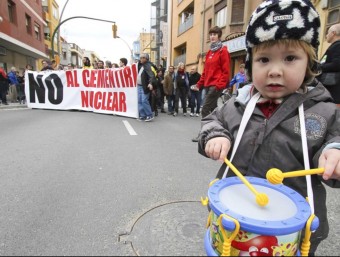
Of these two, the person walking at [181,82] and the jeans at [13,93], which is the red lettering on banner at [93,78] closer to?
the person walking at [181,82]

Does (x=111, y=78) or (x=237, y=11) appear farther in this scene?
(x=237, y=11)

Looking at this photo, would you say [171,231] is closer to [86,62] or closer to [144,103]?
[144,103]

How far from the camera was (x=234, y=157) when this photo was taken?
130 cm

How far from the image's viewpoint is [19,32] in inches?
693

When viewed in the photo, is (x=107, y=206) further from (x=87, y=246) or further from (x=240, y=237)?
(x=240, y=237)

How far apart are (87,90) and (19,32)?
12289 mm

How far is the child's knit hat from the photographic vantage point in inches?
43.7

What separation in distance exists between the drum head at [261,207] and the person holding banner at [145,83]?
20.4 feet

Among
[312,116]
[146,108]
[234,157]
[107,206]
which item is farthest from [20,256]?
[146,108]

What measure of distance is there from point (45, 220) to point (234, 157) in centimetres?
155

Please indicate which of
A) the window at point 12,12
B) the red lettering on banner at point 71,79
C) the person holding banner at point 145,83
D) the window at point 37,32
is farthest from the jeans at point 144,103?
the window at point 37,32

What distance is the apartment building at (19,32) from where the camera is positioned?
15.6 m

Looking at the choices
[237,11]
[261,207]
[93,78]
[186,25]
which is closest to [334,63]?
[261,207]

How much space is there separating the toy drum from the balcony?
23629 millimetres
